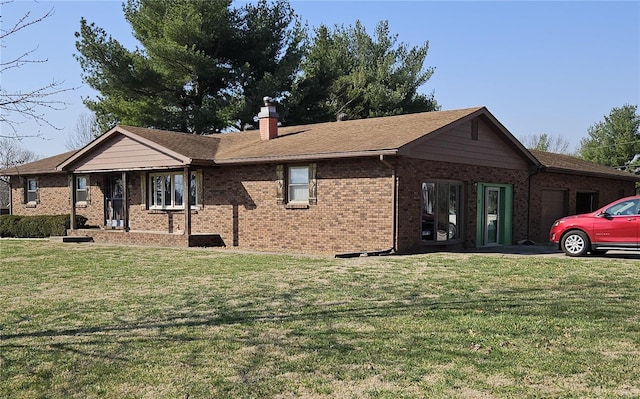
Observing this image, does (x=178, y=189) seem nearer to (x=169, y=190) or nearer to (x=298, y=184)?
(x=169, y=190)

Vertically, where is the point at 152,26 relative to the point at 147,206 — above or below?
above

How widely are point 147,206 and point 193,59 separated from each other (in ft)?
33.5

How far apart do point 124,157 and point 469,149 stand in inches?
483

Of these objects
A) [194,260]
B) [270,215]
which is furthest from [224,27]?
[194,260]

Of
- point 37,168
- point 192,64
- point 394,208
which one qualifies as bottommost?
point 394,208

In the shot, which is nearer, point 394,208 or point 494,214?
point 394,208

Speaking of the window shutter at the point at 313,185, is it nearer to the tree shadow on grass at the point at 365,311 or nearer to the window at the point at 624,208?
the window at the point at 624,208

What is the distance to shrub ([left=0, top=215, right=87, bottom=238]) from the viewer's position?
24.3 metres

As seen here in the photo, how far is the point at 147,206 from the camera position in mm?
22281

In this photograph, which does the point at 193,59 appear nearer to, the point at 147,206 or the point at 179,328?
the point at 147,206

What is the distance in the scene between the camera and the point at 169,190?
21.8 metres

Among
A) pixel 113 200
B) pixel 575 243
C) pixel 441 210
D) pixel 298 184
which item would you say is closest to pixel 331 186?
pixel 298 184

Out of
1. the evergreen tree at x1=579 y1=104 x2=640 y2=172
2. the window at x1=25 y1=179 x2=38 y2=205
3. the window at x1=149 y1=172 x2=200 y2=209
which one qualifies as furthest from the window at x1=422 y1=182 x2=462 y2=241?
the evergreen tree at x1=579 y1=104 x2=640 y2=172

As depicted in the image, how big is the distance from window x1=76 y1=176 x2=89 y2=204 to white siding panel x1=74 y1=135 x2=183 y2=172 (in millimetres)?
1812
